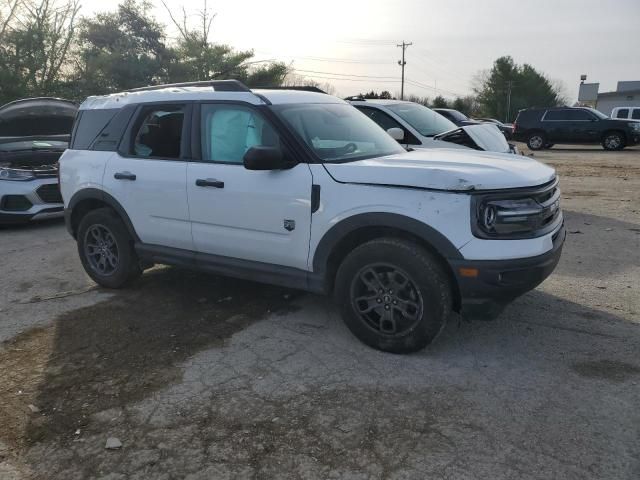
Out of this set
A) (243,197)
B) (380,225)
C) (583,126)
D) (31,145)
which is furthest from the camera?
(583,126)

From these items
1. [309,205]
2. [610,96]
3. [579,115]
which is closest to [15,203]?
[309,205]

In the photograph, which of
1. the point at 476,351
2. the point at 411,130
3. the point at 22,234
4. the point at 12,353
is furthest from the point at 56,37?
the point at 476,351

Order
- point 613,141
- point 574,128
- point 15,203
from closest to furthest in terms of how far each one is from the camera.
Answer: point 15,203
point 613,141
point 574,128

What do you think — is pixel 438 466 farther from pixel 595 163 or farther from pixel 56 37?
pixel 56 37

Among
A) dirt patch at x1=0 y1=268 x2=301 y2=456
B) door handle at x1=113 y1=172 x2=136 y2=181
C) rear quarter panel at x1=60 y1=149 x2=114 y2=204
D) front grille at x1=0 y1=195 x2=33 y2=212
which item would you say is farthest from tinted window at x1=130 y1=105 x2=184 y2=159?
front grille at x1=0 y1=195 x2=33 y2=212

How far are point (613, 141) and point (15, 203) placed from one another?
69.8 feet

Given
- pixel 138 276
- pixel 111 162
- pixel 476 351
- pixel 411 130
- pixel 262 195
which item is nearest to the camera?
pixel 476 351

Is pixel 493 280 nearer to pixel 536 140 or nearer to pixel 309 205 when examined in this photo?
pixel 309 205

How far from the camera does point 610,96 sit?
56.7 metres

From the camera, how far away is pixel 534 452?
8.73 feet

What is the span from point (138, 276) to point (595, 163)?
49.9ft

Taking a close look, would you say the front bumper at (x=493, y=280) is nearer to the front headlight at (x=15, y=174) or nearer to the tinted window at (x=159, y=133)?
the tinted window at (x=159, y=133)

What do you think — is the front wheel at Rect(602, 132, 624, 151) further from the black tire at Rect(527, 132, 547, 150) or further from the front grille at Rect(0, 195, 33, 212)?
the front grille at Rect(0, 195, 33, 212)

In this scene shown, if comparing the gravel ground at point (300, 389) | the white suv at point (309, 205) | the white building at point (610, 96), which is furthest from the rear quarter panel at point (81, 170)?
the white building at point (610, 96)
